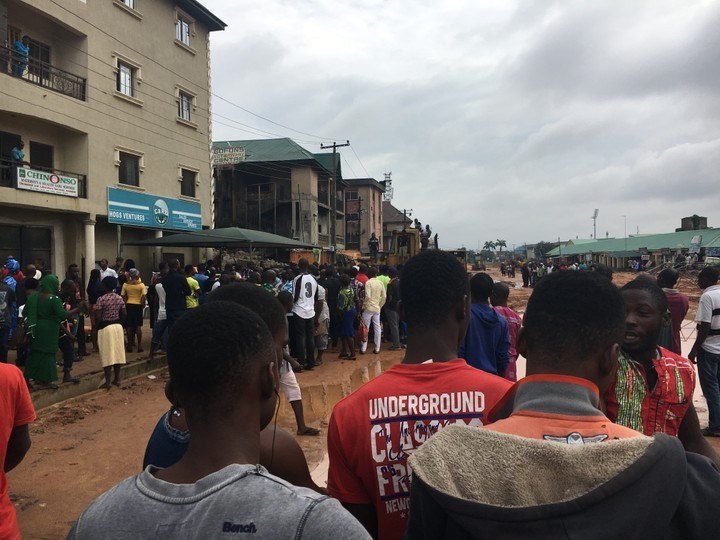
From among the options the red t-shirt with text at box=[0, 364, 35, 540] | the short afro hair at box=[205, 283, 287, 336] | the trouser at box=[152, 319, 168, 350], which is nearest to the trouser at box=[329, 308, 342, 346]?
the trouser at box=[152, 319, 168, 350]

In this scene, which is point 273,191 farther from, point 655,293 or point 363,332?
point 655,293

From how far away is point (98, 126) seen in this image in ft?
52.7

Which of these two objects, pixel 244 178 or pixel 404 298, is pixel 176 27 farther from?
pixel 404 298

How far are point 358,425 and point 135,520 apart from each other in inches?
32.7

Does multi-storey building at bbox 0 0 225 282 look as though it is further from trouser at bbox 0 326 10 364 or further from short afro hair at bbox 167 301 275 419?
short afro hair at bbox 167 301 275 419

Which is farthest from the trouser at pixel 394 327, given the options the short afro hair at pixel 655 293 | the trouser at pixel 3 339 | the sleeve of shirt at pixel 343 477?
the sleeve of shirt at pixel 343 477

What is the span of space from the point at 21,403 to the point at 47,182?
1409 centimetres

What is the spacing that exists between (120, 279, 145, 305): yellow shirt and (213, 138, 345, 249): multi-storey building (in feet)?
80.0

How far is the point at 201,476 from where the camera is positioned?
1.21 metres

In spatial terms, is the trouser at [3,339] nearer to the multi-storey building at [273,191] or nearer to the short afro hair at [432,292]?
the short afro hair at [432,292]

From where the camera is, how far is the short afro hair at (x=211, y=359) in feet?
4.32

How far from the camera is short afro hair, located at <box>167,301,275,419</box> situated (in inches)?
51.8

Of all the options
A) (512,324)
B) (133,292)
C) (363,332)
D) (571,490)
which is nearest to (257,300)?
(571,490)

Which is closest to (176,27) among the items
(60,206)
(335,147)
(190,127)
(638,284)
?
(190,127)
